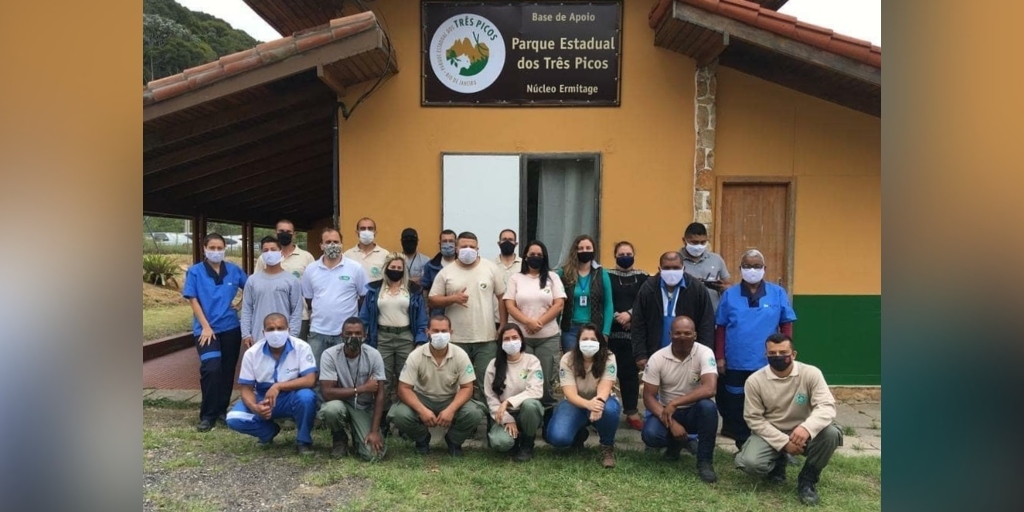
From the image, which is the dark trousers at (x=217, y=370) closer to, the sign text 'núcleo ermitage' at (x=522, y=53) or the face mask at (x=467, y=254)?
the face mask at (x=467, y=254)

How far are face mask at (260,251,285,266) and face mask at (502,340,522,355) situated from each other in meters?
2.27

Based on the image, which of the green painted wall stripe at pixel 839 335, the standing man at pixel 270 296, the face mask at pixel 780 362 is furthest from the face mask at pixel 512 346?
the green painted wall stripe at pixel 839 335

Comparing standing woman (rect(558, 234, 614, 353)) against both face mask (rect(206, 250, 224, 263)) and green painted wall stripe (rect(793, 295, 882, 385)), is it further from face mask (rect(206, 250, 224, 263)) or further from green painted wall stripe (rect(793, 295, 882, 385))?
face mask (rect(206, 250, 224, 263))

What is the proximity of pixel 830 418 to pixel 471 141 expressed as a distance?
4.47 metres

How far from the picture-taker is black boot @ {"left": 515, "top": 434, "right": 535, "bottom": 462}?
15.7 ft

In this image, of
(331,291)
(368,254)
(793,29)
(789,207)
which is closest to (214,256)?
(331,291)

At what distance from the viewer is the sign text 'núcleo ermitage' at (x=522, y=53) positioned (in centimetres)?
670

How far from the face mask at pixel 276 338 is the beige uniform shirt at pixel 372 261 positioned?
0.96 m

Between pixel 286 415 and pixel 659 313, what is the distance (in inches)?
127

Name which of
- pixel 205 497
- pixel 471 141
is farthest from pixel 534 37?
pixel 205 497

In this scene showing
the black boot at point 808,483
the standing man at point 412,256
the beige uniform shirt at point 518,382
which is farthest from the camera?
the standing man at point 412,256

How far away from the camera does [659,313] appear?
507cm

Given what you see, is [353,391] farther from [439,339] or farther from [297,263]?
[297,263]
